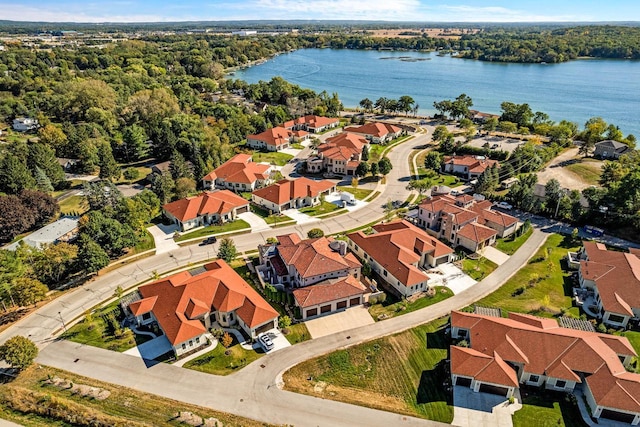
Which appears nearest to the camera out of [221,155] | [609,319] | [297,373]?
[297,373]

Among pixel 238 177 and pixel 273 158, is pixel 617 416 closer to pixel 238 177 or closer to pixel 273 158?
pixel 238 177

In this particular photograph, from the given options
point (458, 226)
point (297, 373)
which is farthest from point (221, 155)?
point (297, 373)

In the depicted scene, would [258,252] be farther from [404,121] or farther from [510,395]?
[404,121]

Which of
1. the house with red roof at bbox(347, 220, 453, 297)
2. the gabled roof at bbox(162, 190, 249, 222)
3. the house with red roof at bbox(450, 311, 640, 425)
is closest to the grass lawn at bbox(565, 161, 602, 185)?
the house with red roof at bbox(347, 220, 453, 297)

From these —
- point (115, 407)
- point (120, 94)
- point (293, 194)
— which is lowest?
point (115, 407)

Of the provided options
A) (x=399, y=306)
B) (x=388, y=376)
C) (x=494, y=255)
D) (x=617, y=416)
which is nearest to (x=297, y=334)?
(x=388, y=376)

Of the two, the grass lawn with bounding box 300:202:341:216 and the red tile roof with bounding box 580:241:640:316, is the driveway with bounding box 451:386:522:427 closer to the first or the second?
the red tile roof with bounding box 580:241:640:316
